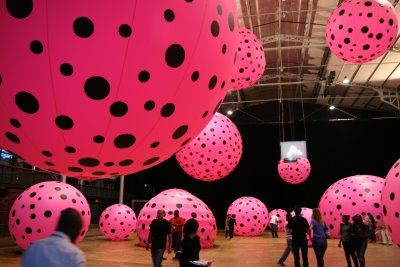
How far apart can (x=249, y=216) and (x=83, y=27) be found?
47.3 ft

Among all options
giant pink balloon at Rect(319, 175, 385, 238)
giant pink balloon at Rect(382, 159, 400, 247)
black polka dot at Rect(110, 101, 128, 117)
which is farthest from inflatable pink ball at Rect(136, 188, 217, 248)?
black polka dot at Rect(110, 101, 128, 117)

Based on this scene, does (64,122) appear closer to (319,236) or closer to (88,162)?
(88,162)

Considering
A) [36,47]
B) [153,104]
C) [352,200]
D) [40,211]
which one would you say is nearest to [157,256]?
[40,211]

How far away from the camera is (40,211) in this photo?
6.94 metres

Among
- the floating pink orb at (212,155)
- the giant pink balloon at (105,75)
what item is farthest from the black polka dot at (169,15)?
the floating pink orb at (212,155)

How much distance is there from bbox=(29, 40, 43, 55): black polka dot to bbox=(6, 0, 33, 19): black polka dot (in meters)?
0.10

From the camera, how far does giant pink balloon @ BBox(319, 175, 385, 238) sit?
929 cm

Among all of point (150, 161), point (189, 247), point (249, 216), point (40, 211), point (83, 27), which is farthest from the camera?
→ point (249, 216)

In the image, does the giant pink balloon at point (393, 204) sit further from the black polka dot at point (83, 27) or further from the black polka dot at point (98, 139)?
the black polka dot at point (83, 27)

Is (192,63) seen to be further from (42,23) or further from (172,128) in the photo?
(42,23)

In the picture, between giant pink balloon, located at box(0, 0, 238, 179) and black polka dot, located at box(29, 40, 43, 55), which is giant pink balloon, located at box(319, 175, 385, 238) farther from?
black polka dot, located at box(29, 40, 43, 55)

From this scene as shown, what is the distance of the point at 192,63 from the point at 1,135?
3.11 feet

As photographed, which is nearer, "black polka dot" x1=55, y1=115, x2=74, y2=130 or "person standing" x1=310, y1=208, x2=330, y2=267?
"black polka dot" x1=55, y1=115, x2=74, y2=130

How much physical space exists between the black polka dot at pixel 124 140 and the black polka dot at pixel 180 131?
0.21 m
